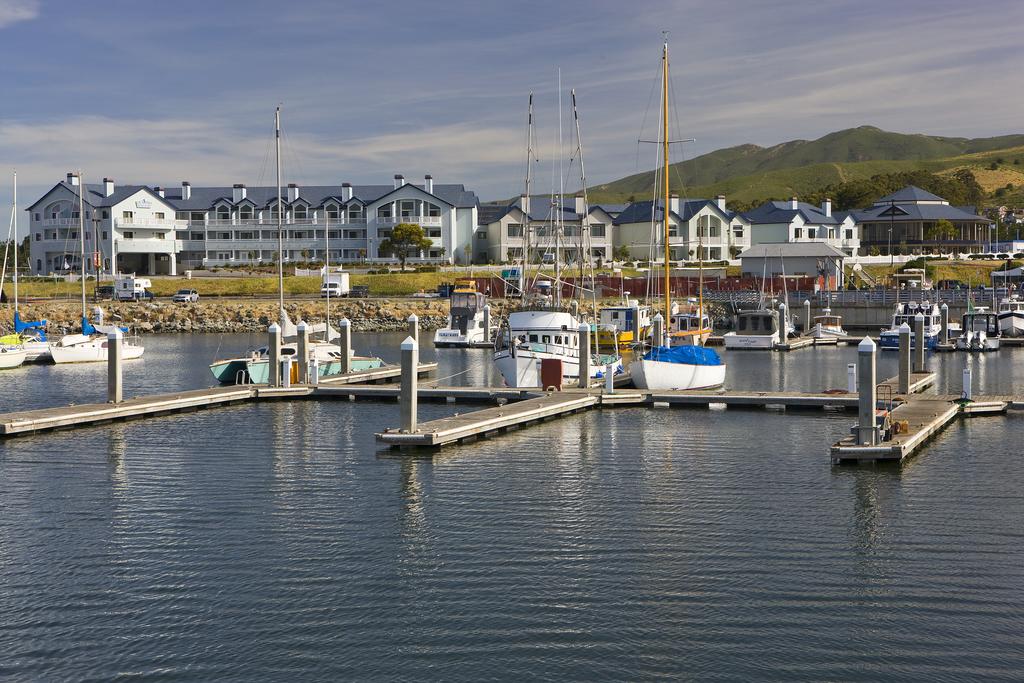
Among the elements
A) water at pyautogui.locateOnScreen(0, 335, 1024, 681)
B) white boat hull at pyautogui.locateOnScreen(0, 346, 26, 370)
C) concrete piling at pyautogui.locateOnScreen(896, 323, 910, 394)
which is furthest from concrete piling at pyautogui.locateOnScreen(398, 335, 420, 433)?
white boat hull at pyautogui.locateOnScreen(0, 346, 26, 370)

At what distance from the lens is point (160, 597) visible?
1938cm

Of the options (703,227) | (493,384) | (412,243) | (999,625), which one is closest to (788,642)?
(999,625)

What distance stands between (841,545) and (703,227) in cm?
12072

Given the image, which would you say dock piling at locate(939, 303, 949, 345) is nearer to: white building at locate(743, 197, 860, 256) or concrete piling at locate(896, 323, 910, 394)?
concrete piling at locate(896, 323, 910, 394)

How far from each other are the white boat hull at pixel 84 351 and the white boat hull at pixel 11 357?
2.21 metres

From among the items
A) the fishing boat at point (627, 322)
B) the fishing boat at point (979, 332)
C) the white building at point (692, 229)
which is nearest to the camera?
the fishing boat at point (979, 332)

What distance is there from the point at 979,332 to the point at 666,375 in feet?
133

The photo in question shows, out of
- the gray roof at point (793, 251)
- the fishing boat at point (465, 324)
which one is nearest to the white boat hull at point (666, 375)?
the fishing boat at point (465, 324)

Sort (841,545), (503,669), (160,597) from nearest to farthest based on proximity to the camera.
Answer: (503,669) < (160,597) < (841,545)

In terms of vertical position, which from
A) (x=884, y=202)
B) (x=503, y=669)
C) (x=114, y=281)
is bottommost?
(x=503, y=669)

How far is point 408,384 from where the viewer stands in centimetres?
3256

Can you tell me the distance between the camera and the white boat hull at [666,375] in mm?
46000

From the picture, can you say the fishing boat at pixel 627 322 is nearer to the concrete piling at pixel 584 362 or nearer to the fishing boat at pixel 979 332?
the fishing boat at pixel 979 332

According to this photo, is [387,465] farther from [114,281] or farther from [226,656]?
[114,281]
